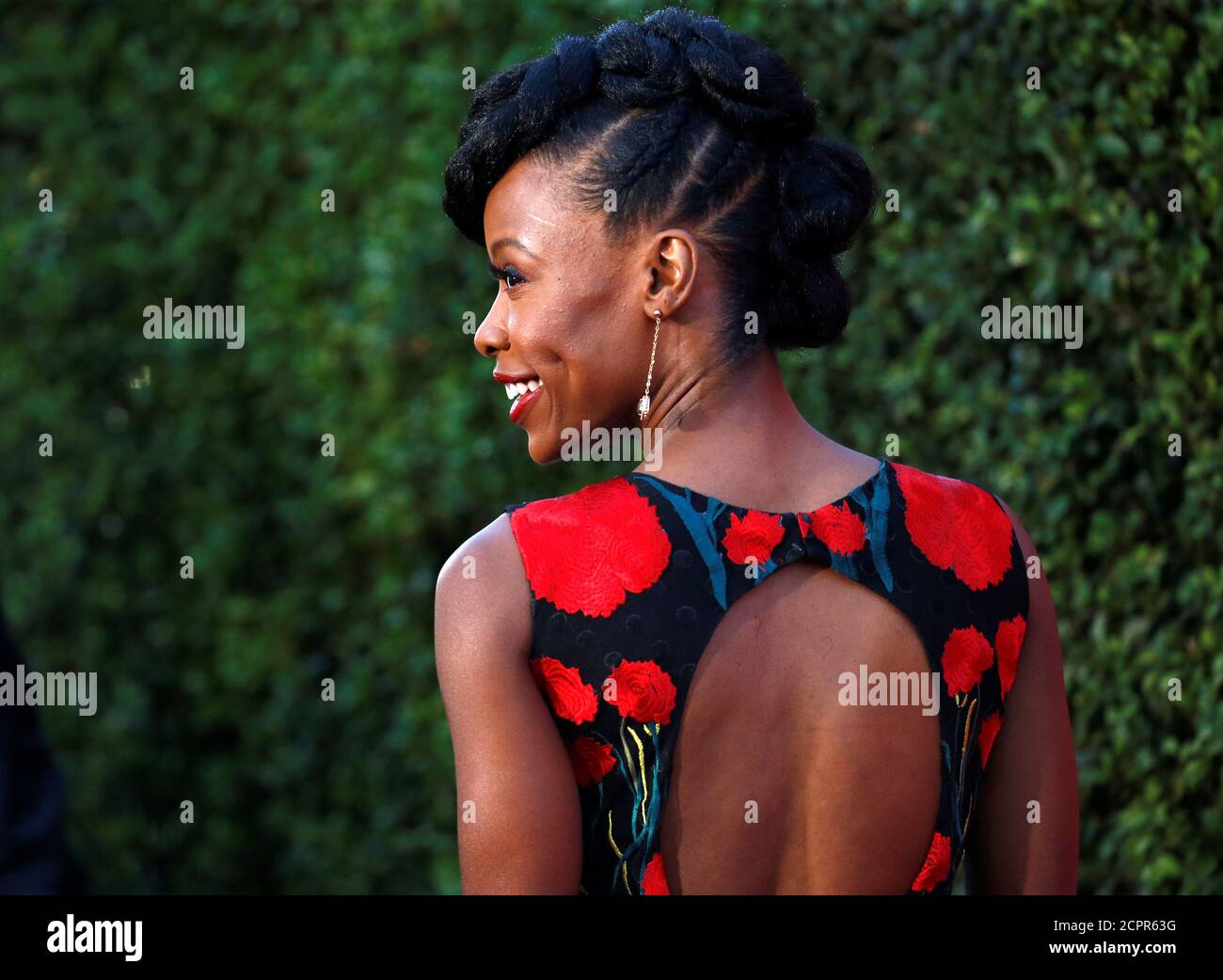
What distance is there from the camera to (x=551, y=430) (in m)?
1.96

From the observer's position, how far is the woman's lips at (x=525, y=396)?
195 centimetres

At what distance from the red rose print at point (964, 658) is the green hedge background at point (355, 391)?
148 cm

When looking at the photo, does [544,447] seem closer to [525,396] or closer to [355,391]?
[525,396]

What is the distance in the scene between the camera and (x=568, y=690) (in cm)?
179

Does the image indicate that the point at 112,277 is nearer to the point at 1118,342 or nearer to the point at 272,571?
the point at 272,571

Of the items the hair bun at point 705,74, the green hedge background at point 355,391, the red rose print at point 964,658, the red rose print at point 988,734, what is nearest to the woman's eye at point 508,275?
the hair bun at point 705,74

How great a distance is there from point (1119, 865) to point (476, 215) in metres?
2.23

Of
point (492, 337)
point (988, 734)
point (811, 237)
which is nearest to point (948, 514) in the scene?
point (988, 734)

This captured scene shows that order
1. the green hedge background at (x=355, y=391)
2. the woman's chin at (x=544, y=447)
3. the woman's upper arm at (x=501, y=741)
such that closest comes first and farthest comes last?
the woman's upper arm at (x=501, y=741)
the woman's chin at (x=544, y=447)
the green hedge background at (x=355, y=391)

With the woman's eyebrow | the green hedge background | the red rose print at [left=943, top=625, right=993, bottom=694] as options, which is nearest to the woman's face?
the woman's eyebrow

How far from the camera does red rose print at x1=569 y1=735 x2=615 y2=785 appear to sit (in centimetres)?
179

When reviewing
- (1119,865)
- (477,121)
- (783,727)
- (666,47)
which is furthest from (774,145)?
(1119,865)

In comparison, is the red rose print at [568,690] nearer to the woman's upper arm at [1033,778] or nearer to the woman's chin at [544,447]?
the woman's chin at [544,447]

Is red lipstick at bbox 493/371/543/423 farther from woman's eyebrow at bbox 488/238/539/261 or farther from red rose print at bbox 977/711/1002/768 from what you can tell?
red rose print at bbox 977/711/1002/768
